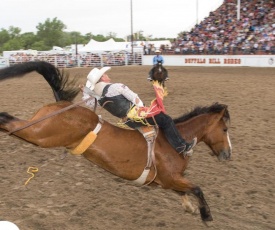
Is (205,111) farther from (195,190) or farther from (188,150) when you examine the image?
(195,190)

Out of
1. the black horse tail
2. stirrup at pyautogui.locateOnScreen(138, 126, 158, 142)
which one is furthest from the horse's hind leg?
the black horse tail

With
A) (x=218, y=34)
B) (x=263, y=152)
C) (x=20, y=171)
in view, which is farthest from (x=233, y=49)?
(x=20, y=171)

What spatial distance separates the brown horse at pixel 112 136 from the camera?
3994mm

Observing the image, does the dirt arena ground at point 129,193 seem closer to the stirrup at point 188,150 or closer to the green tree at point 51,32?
the stirrup at point 188,150

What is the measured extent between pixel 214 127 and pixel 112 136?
1.34 meters

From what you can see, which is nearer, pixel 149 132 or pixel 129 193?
pixel 149 132

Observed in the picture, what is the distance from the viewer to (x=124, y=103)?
450 centimetres

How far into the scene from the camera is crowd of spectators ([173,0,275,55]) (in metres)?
26.6

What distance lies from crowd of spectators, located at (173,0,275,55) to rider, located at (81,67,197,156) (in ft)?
71.9

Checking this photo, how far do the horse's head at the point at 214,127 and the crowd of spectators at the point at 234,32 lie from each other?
70.0ft

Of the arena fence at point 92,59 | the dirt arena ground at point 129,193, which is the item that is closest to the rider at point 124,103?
the dirt arena ground at point 129,193

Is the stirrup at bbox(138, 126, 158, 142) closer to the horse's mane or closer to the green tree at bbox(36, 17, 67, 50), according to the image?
the horse's mane

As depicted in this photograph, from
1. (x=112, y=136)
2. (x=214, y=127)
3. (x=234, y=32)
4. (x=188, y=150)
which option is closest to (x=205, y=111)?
(x=214, y=127)

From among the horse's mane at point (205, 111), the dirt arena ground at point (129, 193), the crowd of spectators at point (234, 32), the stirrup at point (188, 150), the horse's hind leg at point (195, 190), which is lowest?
the dirt arena ground at point (129, 193)
